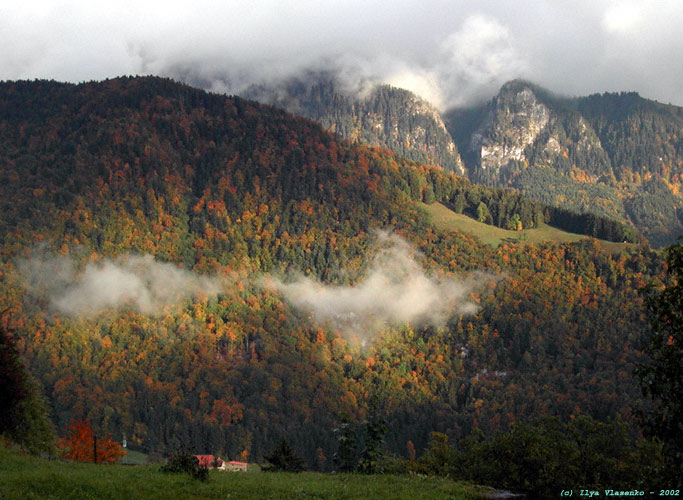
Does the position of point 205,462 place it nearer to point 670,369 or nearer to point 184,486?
point 184,486

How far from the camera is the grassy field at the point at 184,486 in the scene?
34031 millimetres

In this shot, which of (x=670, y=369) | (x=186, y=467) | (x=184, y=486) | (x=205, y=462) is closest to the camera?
(x=670, y=369)

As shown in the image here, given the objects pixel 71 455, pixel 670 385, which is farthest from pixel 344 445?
pixel 670 385

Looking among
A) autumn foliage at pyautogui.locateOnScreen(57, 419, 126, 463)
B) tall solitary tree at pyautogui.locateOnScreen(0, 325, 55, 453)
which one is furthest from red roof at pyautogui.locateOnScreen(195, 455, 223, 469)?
tall solitary tree at pyautogui.locateOnScreen(0, 325, 55, 453)

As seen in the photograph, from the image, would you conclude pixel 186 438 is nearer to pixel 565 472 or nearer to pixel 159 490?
pixel 565 472

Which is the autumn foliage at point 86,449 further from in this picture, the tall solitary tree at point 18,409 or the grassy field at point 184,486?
the grassy field at point 184,486

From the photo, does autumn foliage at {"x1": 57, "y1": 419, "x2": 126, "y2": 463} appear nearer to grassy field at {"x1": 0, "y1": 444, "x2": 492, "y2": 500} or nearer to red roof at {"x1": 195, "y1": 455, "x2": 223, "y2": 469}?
red roof at {"x1": 195, "y1": 455, "x2": 223, "y2": 469}

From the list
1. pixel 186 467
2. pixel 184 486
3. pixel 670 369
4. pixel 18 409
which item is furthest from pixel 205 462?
pixel 670 369

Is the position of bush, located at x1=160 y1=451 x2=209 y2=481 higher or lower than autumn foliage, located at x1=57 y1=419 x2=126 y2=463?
higher

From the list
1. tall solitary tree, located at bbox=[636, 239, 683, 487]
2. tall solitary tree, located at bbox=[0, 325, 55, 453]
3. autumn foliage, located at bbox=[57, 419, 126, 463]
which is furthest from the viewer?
autumn foliage, located at bbox=[57, 419, 126, 463]

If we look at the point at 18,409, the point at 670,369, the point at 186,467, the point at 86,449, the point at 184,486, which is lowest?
the point at 86,449

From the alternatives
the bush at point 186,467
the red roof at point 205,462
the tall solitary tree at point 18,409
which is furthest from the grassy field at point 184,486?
the tall solitary tree at point 18,409

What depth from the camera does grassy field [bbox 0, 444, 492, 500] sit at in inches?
1340

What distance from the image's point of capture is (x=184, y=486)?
3947 centimetres
